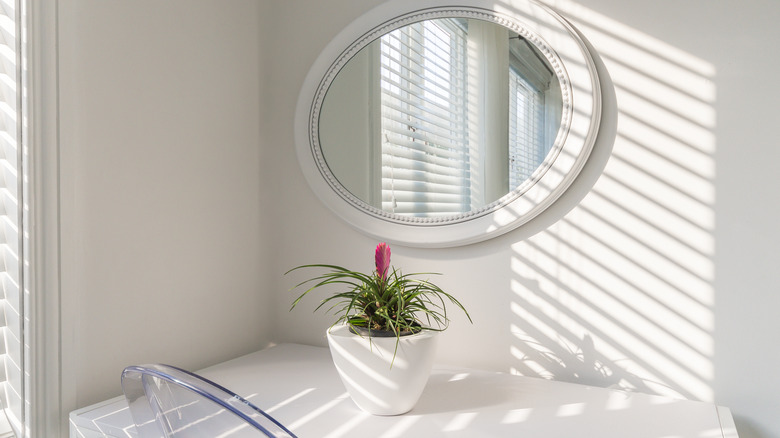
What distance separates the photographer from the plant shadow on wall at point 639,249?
1.11 m

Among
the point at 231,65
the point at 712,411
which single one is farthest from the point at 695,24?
the point at 231,65

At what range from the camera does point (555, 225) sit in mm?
1240

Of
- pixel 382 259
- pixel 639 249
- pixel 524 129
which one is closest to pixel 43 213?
pixel 382 259

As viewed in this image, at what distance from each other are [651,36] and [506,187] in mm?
443

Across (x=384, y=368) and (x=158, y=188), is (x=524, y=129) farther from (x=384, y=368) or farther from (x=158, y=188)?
(x=158, y=188)

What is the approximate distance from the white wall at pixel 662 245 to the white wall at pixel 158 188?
0.63m

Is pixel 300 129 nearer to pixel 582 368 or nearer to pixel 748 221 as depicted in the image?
pixel 582 368

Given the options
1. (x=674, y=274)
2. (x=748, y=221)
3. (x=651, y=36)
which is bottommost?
(x=674, y=274)

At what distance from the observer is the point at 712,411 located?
1.03 meters

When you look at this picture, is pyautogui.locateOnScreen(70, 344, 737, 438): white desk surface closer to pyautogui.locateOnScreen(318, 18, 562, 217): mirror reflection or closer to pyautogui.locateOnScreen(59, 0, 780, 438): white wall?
pyautogui.locateOnScreen(59, 0, 780, 438): white wall

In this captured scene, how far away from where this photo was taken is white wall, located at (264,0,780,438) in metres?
1.06

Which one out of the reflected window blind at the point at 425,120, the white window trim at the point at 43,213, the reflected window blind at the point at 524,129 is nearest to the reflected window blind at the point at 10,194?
the white window trim at the point at 43,213

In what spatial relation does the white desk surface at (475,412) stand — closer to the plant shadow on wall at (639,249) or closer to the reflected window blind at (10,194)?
the plant shadow on wall at (639,249)

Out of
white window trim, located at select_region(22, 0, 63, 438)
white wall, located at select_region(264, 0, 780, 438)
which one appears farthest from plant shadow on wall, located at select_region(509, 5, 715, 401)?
white window trim, located at select_region(22, 0, 63, 438)
